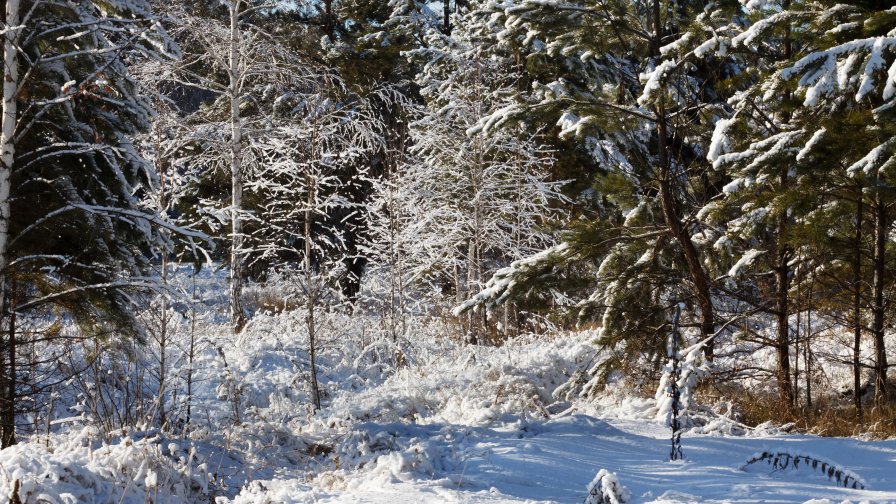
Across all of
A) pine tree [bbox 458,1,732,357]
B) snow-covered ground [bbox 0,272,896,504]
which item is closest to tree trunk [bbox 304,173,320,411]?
→ snow-covered ground [bbox 0,272,896,504]

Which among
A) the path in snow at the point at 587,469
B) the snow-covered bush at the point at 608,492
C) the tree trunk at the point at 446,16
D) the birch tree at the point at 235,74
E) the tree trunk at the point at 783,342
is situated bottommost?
the path in snow at the point at 587,469

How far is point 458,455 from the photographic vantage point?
191 inches

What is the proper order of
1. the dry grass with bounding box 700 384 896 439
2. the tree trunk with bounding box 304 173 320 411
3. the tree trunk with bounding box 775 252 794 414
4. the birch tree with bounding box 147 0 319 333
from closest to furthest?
1. the dry grass with bounding box 700 384 896 439
2. the tree trunk with bounding box 775 252 794 414
3. the tree trunk with bounding box 304 173 320 411
4. the birch tree with bounding box 147 0 319 333

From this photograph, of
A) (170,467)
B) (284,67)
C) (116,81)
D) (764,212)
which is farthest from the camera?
(284,67)

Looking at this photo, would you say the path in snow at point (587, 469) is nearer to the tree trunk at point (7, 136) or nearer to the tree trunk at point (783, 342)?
the tree trunk at point (783, 342)

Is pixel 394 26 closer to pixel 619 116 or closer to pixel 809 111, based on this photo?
pixel 619 116

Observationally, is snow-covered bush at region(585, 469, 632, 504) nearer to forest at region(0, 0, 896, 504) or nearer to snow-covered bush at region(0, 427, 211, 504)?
forest at region(0, 0, 896, 504)

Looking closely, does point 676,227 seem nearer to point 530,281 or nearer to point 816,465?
point 530,281

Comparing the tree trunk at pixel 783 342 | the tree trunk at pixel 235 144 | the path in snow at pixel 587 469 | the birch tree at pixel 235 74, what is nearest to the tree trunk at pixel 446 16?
the birch tree at pixel 235 74

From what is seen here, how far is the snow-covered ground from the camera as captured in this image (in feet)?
12.8

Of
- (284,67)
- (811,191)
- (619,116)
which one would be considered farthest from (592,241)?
(284,67)

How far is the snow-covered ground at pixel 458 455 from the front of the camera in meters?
3.90

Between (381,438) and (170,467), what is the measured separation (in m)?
1.57

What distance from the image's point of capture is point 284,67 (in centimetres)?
1412
